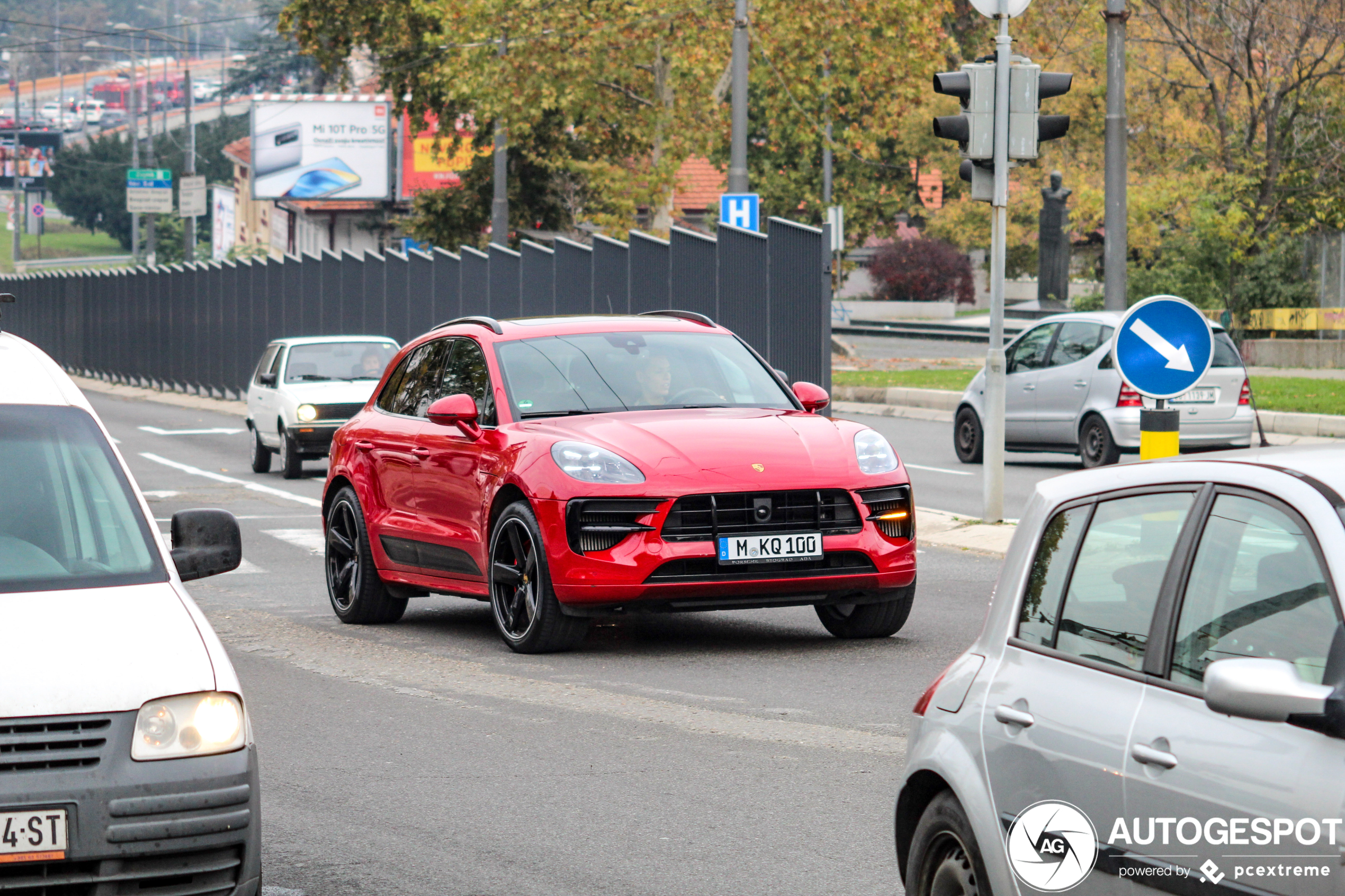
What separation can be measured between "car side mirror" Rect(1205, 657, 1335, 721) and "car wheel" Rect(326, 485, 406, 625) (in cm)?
818

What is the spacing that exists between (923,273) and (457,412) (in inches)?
2442

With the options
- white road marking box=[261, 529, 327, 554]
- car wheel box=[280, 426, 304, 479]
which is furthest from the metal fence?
white road marking box=[261, 529, 327, 554]

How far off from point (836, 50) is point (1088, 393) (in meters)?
23.6


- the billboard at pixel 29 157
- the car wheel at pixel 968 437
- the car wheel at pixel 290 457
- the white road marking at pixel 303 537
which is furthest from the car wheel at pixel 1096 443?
the billboard at pixel 29 157

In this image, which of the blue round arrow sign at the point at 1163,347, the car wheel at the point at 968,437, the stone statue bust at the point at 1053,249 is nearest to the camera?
the blue round arrow sign at the point at 1163,347

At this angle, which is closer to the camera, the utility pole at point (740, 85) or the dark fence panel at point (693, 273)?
the dark fence panel at point (693, 273)

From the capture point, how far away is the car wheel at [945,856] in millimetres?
4094

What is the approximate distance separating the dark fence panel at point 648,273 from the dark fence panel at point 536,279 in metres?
2.86

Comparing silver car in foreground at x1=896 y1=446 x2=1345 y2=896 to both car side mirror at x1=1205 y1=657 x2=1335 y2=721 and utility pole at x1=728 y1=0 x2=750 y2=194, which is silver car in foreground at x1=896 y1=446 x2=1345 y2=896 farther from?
utility pole at x1=728 y1=0 x2=750 y2=194

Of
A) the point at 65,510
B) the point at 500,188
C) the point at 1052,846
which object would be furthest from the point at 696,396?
the point at 500,188

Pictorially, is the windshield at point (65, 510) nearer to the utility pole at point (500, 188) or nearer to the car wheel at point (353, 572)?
the car wheel at point (353, 572)

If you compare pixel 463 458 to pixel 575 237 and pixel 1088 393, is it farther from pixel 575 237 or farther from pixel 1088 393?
pixel 575 237

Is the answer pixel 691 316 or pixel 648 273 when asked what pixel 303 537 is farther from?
pixel 648 273

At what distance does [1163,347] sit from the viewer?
Answer: 11.7 metres
